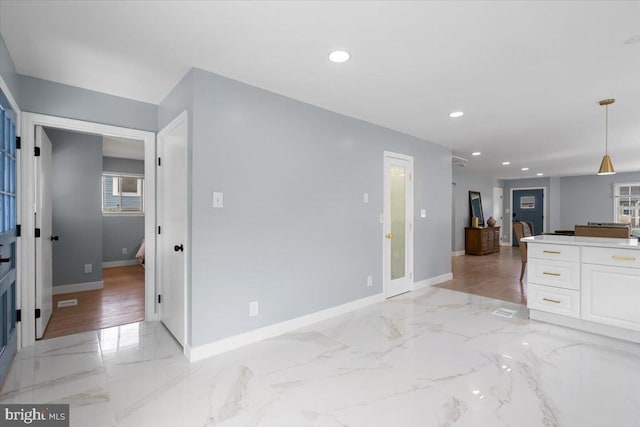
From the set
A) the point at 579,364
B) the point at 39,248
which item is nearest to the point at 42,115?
the point at 39,248

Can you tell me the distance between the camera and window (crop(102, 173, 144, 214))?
655cm

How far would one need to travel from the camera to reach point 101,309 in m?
3.66

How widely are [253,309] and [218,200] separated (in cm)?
106

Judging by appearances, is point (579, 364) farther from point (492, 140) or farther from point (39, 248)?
point (39, 248)

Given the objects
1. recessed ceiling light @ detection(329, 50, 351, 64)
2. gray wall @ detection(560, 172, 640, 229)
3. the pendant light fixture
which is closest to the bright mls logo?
recessed ceiling light @ detection(329, 50, 351, 64)

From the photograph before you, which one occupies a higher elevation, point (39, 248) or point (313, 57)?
point (313, 57)

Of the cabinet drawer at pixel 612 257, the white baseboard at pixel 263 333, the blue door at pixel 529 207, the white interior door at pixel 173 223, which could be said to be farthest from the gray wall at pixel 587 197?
the white interior door at pixel 173 223

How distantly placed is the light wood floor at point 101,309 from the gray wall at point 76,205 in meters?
0.41

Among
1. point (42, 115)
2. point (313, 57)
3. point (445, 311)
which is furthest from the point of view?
point (445, 311)

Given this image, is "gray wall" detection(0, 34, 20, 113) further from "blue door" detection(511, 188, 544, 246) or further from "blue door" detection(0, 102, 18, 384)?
"blue door" detection(511, 188, 544, 246)

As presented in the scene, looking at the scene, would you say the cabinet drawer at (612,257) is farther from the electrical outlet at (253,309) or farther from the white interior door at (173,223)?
the white interior door at (173,223)

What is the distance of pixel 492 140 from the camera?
491cm

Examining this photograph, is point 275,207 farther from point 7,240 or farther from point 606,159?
point 606,159

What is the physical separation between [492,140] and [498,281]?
2422 millimetres
